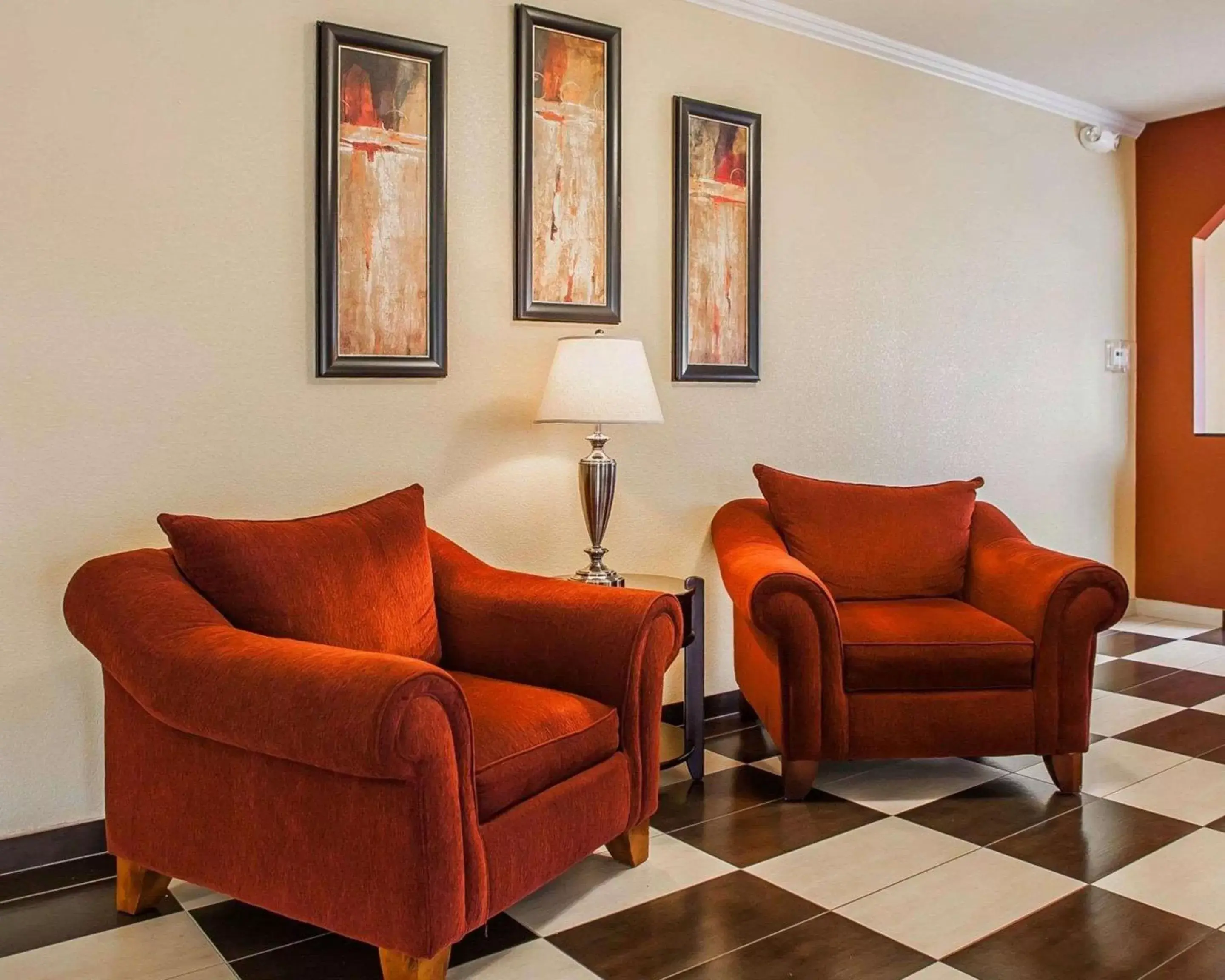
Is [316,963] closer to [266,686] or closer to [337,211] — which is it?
[266,686]

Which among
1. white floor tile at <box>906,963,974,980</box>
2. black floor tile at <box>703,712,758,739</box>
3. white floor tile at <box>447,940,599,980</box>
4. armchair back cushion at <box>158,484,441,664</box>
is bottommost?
white floor tile at <box>447,940,599,980</box>

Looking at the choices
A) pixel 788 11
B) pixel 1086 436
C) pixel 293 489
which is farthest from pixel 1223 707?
pixel 293 489

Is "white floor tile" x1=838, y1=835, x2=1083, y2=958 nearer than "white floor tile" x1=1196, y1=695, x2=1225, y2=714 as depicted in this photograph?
Yes

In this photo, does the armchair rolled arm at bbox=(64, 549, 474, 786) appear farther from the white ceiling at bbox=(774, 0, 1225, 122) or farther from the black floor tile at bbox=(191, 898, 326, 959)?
the white ceiling at bbox=(774, 0, 1225, 122)

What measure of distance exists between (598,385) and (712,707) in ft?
4.37

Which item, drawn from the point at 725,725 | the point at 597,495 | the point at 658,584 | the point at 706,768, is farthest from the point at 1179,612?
the point at 597,495

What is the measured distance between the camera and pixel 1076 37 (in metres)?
4.11

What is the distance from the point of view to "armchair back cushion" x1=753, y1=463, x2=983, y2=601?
134 inches

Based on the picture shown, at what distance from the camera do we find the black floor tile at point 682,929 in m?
2.11

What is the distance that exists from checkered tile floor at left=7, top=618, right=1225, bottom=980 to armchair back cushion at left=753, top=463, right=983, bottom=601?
1.83 feet

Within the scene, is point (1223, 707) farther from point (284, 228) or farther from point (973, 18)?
point (284, 228)

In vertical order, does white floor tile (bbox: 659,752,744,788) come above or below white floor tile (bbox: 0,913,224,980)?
above

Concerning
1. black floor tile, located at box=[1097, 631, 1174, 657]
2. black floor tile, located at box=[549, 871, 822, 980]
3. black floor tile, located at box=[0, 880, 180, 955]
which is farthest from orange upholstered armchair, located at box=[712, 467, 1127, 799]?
black floor tile, located at box=[1097, 631, 1174, 657]

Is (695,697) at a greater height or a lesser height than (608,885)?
greater
